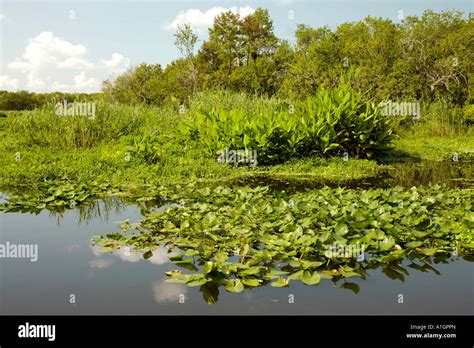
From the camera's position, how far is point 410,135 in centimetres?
1631

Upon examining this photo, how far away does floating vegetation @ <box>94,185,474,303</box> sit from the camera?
399 centimetres

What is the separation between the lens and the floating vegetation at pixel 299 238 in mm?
3986

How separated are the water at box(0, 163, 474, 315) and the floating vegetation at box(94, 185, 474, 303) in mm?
106

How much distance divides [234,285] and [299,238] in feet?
3.27

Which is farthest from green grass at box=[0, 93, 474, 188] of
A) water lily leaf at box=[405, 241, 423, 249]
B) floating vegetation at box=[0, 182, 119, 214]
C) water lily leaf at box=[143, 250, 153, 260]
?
water lily leaf at box=[405, 241, 423, 249]

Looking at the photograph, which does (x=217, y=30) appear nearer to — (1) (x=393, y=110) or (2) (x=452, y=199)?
(1) (x=393, y=110)

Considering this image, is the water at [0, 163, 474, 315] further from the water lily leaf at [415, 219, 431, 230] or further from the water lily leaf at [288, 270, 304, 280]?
the water lily leaf at [415, 219, 431, 230]

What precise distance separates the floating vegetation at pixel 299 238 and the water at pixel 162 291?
11cm

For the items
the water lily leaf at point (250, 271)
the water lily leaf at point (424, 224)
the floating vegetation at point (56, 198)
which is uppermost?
the floating vegetation at point (56, 198)

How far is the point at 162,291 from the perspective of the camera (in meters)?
3.73

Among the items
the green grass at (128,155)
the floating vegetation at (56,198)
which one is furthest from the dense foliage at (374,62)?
the floating vegetation at (56,198)

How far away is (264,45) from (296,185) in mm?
23801

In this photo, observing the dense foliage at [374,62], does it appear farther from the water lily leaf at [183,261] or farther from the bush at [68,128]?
the water lily leaf at [183,261]
